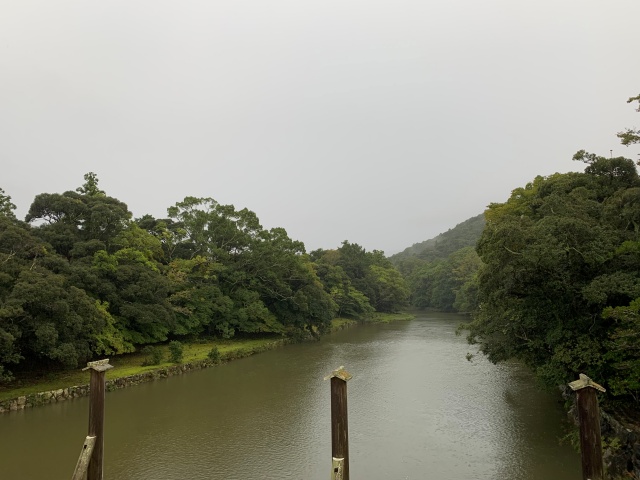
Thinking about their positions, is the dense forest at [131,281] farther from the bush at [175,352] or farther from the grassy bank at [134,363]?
the bush at [175,352]

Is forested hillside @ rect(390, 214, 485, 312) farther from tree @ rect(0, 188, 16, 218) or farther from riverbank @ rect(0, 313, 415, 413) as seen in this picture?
tree @ rect(0, 188, 16, 218)

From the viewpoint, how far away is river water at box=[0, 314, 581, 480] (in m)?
9.92

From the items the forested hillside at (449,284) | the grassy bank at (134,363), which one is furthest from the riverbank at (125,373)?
the forested hillside at (449,284)

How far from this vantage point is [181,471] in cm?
979

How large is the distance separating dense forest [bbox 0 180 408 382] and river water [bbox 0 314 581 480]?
288cm

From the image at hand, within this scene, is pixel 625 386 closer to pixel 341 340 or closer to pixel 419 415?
pixel 419 415

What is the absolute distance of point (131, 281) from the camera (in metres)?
20.8

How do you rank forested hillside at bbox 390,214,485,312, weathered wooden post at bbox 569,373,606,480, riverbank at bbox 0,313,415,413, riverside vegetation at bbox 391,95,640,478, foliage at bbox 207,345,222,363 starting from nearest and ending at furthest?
1. weathered wooden post at bbox 569,373,606,480
2. riverside vegetation at bbox 391,95,640,478
3. riverbank at bbox 0,313,415,413
4. foliage at bbox 207,345,222,363
5. forested hillside at bbox 390,214,485,312

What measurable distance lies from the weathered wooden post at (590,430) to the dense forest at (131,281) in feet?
49.8

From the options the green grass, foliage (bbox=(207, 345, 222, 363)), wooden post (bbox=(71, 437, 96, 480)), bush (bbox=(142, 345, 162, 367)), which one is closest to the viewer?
wooden post (bbox=(71, 437, 96, 480))

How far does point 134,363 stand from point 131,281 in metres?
3.91

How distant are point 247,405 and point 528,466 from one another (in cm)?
934

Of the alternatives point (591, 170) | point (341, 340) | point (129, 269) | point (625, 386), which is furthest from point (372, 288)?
point (625, 386)

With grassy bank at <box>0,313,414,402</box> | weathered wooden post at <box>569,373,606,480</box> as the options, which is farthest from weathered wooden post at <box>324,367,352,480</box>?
grassy bank at <box>0,313,414,402</box>
